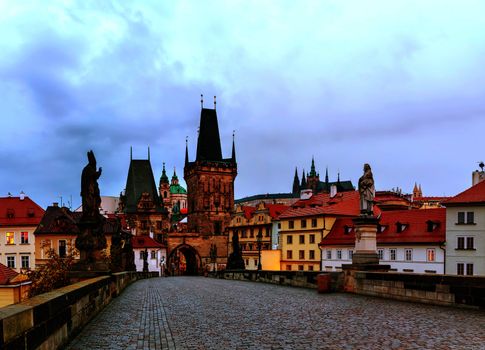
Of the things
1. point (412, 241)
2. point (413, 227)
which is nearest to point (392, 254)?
point (412, 241)

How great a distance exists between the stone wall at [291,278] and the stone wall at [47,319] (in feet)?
32.7

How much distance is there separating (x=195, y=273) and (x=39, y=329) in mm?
100912

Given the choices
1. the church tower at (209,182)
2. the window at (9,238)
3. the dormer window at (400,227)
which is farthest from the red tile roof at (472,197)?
the church tower at (209,182)

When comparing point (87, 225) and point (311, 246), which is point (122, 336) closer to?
point (87, 225)

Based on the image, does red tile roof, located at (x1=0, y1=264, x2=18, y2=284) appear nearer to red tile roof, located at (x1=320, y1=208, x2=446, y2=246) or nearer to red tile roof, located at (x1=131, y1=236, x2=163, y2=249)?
red tile roof, located at (x1=320, y1=208, x2=446, y2=246)

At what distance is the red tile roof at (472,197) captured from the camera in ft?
152

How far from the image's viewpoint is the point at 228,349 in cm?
852

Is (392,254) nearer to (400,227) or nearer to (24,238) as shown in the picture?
(400,227)

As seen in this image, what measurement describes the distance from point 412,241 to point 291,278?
1142 inches

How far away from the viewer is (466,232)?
4703 cm

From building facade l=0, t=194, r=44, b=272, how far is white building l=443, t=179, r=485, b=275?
4866 centimetres

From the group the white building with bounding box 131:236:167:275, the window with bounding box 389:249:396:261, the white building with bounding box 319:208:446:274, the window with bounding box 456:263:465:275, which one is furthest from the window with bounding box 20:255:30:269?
the window with bounding box 456:263:465:275

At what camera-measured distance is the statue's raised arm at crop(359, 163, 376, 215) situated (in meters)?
19.3

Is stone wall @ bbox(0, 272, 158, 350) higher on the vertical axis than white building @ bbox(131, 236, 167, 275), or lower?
higher
